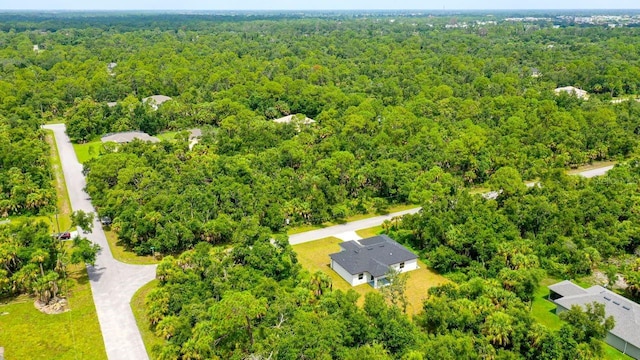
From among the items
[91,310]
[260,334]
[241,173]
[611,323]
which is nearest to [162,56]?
[241,173]

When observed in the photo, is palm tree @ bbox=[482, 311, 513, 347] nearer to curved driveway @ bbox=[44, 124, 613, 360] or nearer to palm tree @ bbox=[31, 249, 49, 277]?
curved driveway @ bbox=[44, 124, 613, 360]

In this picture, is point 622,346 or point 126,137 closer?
point 622,346

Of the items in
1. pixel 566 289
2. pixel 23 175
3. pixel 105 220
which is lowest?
pixel 105 220

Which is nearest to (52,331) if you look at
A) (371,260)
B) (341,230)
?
(371,260)

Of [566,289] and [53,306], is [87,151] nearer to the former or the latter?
[53,306]

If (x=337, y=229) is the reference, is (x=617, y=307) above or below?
above
